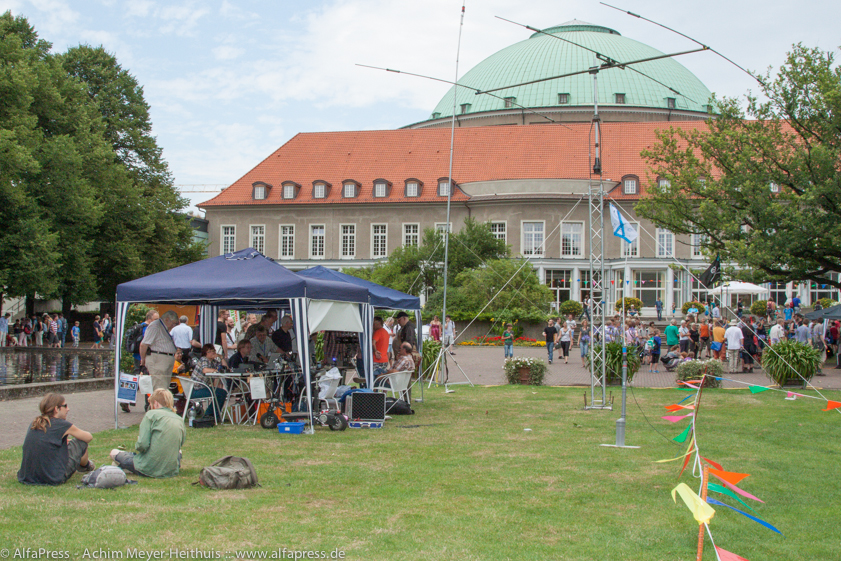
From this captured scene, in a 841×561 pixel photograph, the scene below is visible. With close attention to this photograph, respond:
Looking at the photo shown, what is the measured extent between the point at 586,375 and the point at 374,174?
42231 mm

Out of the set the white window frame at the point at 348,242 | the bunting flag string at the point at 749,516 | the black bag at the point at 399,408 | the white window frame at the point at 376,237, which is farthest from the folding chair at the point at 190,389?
the white window frame at the point at 348,242

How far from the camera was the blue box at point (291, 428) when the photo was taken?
12867 millimetres

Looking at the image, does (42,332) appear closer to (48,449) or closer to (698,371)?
(698,371)

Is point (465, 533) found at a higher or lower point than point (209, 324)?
lower

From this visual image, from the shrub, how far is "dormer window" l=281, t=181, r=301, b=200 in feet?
147

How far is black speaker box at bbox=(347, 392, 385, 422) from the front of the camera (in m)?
13.9

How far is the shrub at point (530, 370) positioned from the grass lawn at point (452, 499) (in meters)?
8.91

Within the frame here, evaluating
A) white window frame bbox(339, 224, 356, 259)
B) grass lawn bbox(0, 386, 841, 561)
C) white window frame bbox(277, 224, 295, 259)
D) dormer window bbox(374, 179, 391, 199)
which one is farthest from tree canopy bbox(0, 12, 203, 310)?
grass lawn bbox(0, 386, 841, 561)

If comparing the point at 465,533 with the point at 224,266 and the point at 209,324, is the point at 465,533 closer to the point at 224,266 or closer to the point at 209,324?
the point at 224,266

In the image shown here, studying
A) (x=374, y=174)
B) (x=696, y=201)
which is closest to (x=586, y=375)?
(x=696, y=201)

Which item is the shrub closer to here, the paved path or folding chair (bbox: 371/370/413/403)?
the paved path

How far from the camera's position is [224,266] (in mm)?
14484

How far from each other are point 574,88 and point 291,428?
2714 inches

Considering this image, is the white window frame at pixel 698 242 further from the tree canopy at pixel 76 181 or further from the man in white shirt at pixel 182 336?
the tree canopy at pixel 76 181
